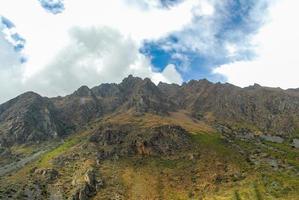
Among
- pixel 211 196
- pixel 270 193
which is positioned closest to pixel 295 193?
pixel 270 193

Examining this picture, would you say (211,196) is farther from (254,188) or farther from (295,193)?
(295,193)

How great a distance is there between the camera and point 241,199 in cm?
18775

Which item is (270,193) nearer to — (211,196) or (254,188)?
(254,188)

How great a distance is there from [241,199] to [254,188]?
609 inches

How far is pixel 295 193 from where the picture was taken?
19188cm

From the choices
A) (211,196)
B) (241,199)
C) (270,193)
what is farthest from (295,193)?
(211,196)

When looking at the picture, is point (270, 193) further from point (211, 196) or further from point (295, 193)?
point (211, 196)

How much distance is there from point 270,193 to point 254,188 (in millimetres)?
8640

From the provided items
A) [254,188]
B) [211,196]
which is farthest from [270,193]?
[211,196]

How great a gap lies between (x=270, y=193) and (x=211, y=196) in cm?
2939

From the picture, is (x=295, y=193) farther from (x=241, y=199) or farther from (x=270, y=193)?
(x=241, y=199)

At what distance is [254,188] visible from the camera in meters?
200

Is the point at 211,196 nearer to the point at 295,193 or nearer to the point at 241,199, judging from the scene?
the point at 241,199

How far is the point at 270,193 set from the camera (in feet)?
637
